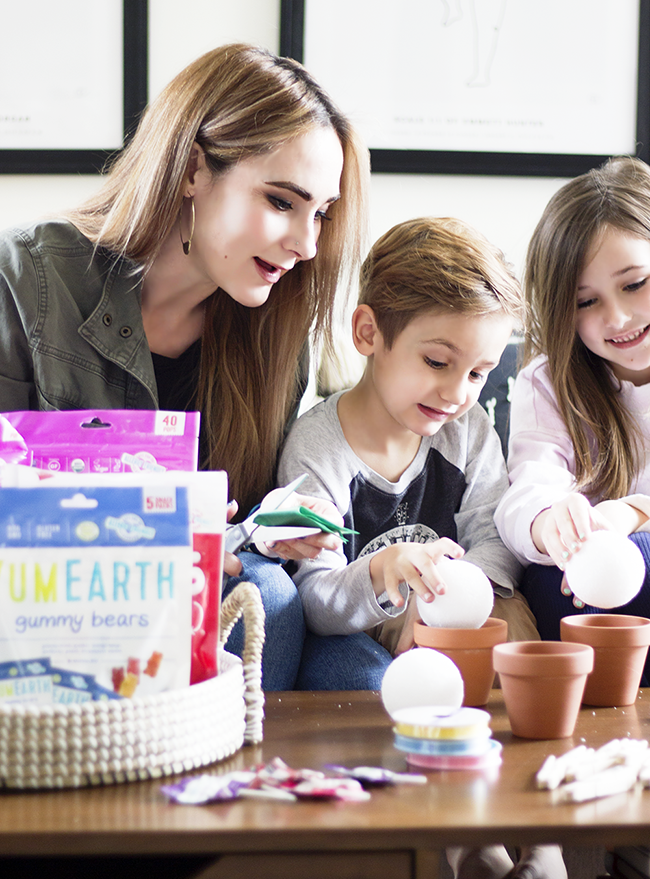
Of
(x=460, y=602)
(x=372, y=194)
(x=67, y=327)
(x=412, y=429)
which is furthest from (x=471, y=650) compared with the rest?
(x=372, y=194)

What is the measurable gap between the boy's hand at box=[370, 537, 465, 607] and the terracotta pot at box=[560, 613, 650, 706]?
15cm

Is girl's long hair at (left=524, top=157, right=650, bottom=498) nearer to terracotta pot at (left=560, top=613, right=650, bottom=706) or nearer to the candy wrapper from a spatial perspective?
terracotta pot at (left=560, top=613, right=650, bottom=706)

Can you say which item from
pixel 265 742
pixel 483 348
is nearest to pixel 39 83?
pixel 483 348

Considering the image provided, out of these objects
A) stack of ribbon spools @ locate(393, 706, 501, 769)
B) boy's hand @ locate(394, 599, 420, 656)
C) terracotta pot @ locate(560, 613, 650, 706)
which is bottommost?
boy's hand @ locate(394, 599, 420, 656)

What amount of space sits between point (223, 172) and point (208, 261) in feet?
0.45

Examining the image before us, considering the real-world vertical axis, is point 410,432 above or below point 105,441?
below

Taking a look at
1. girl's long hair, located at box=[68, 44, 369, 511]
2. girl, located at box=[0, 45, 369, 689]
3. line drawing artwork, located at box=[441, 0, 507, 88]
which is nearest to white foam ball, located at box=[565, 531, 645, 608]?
girl, located at box=[0, 45, 369, 689]

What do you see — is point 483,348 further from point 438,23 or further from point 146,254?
point 438,23

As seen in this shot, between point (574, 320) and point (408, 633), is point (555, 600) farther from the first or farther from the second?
point (574, 320)

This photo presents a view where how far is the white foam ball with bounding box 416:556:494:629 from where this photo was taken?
88 centimetres

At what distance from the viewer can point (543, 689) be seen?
737 mm

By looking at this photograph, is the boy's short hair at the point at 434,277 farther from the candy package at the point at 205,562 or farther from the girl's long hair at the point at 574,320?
the candy package at the point at 205,562

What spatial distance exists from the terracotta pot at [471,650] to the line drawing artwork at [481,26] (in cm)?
167

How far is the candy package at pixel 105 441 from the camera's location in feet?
2.72
